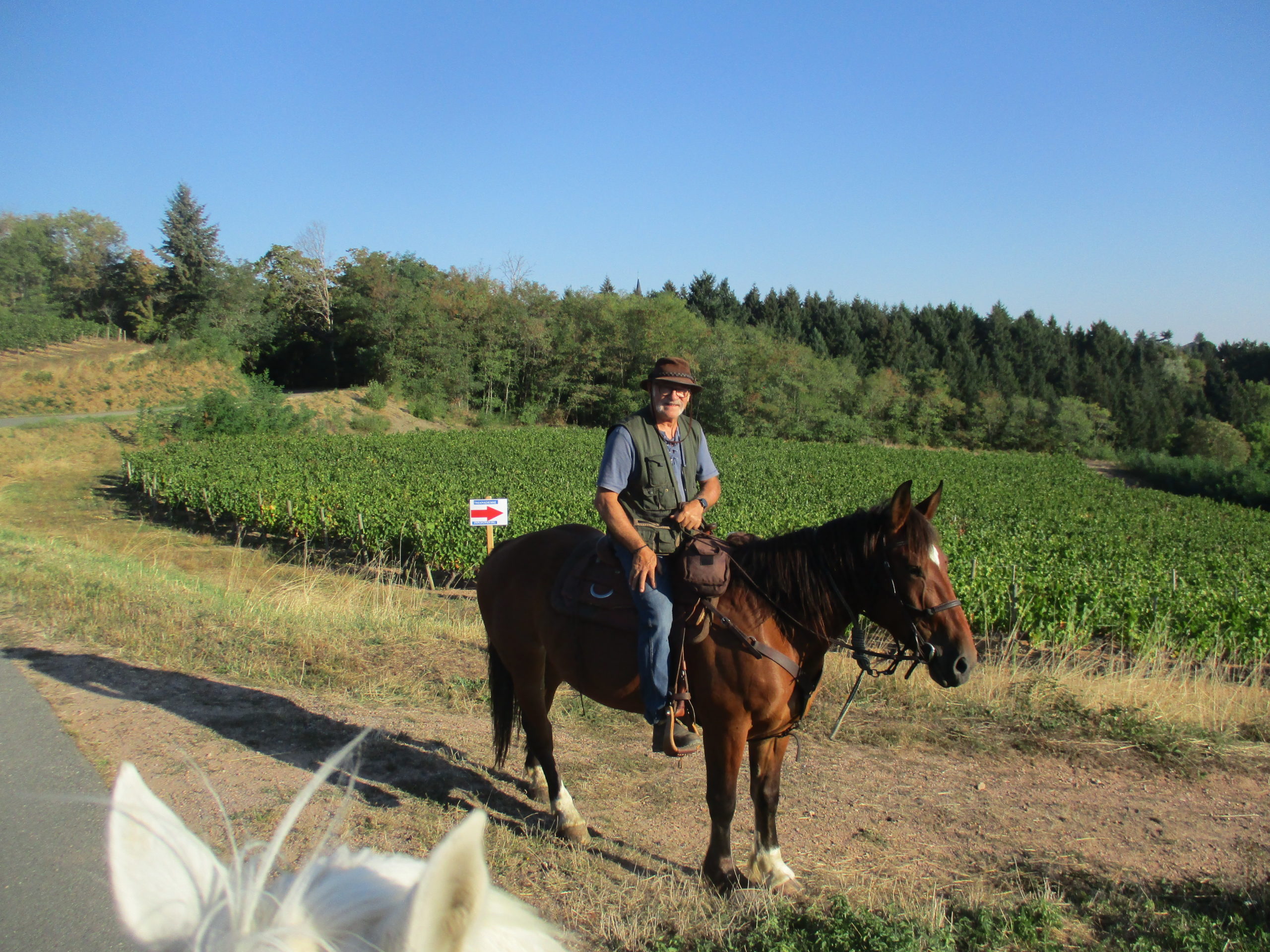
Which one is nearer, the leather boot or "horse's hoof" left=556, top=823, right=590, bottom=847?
the leather boot

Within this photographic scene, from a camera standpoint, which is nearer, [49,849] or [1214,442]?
[49,849]

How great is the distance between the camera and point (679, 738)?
3629 mm

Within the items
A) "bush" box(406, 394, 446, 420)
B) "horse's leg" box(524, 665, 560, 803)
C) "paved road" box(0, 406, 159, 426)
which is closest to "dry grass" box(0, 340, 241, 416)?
"paved road" box(0, 406, 159, 426)

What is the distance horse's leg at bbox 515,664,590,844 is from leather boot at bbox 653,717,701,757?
724 mm

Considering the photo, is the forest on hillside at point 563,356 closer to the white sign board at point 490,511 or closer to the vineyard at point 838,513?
the vineyard at point 838,513

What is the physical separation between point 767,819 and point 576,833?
104 cm

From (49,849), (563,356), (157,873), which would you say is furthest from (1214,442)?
(157,873)

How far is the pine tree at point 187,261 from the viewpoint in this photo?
155 ft

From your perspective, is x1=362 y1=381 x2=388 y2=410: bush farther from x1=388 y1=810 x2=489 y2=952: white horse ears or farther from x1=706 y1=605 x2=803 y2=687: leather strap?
x1=388 y1=810 x2=489 y2=952: white horse ears

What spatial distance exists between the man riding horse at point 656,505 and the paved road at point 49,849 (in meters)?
2.09

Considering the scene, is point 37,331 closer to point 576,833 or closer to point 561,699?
point 561,699

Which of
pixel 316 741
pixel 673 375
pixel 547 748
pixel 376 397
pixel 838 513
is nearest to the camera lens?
pixel 673 375

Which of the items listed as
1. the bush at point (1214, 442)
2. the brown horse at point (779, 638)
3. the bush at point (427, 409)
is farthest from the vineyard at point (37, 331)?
the bush at point (1214, 442)

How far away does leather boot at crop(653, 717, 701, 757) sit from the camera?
3.53 metres
